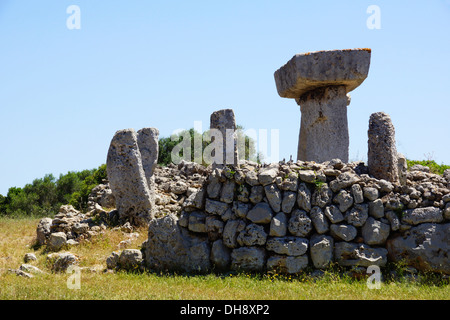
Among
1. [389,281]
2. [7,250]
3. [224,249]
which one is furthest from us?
[7,250]

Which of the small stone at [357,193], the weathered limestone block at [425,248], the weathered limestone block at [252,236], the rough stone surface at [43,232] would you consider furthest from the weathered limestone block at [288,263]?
the rough stone surface at [43,232]

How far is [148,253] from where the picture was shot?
29.2 ft

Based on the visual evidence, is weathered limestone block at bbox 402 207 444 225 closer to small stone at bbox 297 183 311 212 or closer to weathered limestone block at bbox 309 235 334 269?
weathered limestone block at bbox 309 235 334 269

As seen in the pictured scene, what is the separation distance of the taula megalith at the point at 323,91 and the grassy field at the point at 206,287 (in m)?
4.61

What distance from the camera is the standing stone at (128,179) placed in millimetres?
11680

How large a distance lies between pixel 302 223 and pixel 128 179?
5.14 m

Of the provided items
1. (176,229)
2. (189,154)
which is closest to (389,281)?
(176,229)

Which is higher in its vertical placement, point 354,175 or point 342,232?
point 354,175

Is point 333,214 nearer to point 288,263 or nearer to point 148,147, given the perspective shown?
point 288,263

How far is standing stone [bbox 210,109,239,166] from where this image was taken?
1073 centimetres
